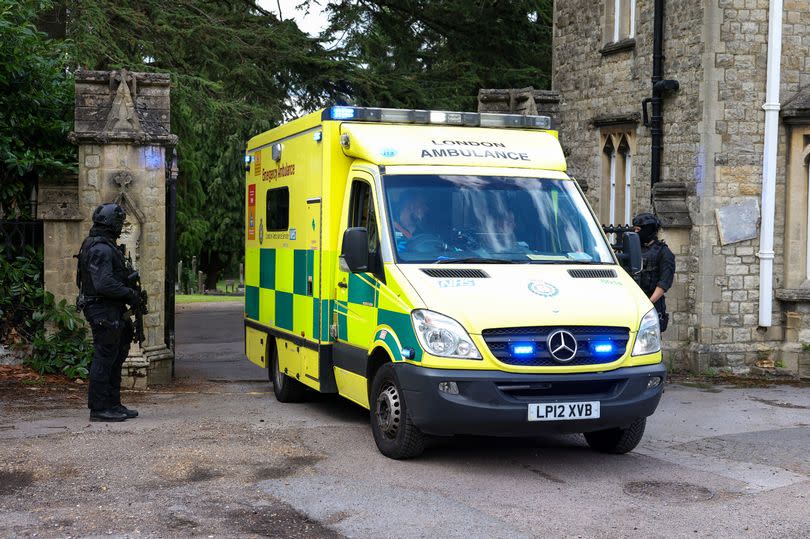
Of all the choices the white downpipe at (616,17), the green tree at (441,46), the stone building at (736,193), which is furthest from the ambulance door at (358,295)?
the green tree at (441,46)

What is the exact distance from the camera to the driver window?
8766 millimetres

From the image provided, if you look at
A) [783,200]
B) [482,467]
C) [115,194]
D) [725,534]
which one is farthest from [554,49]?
[725,534]

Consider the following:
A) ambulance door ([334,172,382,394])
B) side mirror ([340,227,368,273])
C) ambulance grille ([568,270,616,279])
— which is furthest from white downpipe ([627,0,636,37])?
side mirror ([340,227,368,273])

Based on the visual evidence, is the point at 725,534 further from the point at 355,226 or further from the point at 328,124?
the point at 328,124

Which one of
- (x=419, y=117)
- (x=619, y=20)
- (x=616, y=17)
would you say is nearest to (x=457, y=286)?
(x=419, y=117)

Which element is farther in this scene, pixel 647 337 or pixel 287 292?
pixel 287 292

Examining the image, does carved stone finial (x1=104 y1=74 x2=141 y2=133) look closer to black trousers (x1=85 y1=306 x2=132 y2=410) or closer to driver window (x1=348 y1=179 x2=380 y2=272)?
black trousers (x1=85 y1=306 x2=132 y2=410)

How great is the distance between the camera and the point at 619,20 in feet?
56.6

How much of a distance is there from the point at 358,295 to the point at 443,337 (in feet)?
4.63

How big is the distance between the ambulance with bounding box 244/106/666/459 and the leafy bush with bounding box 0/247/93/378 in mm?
3188

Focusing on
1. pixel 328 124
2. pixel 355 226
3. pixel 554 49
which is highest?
pixel 554 49

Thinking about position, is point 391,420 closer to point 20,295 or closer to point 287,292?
point 287,292

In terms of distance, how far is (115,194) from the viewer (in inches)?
492

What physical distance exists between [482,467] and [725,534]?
7.11 ft
